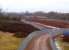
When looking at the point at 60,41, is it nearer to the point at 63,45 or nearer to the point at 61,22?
the point at 63,45

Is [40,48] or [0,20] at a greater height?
[0,20]

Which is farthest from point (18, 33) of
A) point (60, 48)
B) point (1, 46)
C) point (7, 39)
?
point (60, 48)

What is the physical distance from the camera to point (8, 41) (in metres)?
3.19

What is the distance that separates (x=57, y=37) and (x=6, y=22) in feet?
4.07

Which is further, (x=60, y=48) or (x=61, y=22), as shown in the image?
(x=61, y=22)

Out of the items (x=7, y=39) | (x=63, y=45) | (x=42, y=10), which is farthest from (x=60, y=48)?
(x=7, y=39)

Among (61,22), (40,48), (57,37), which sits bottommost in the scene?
(40,48)

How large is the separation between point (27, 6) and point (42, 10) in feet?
1.22

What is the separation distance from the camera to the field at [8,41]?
309 centimetres

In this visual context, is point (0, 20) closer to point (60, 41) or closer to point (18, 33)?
point (18, 33)

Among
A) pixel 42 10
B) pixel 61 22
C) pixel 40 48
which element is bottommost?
pixel 40 48

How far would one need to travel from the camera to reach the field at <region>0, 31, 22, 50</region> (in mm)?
3090

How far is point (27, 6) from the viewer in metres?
3.40

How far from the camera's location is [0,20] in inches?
131
